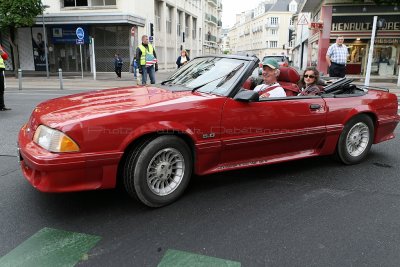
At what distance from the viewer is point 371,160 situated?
4961 millimetres

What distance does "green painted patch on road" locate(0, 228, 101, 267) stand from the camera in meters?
2.51

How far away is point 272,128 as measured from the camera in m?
3.84

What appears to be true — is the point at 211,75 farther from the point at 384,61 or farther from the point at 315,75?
the point at 384,61

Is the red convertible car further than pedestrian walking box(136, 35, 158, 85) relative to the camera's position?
No

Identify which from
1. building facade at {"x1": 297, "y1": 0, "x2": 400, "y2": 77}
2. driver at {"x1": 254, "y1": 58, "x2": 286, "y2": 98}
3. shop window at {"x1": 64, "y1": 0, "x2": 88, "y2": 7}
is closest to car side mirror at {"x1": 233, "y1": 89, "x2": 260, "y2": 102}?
driver at {"x1": 254, "y1": 58, "x2": 286, "y2": 98}

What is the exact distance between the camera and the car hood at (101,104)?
3029 millimetres

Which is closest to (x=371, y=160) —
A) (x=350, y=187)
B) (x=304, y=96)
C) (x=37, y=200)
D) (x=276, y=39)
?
(x=350, y=187)

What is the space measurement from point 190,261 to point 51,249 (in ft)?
3.34

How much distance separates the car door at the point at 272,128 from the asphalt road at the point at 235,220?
0.35m

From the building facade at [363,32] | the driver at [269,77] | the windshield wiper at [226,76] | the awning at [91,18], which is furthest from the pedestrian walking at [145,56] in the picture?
the building facade at [363,32]

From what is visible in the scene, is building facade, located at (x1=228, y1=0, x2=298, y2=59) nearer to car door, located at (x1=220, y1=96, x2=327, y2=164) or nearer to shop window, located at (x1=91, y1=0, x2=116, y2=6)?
shop window, located at (x1=91, y1=0, x2=116, y2=6)

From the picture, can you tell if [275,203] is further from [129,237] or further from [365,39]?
[365,39]

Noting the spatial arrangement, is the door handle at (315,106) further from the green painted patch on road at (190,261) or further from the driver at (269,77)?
the green painted patch on road at (190,261)

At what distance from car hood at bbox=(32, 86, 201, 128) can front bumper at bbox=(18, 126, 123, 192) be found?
0.26 m
